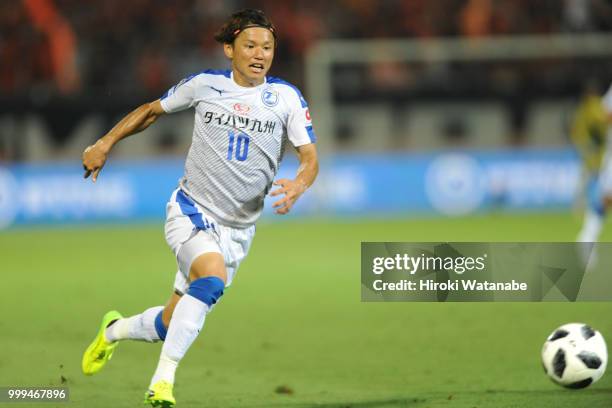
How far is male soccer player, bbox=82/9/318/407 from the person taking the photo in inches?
235

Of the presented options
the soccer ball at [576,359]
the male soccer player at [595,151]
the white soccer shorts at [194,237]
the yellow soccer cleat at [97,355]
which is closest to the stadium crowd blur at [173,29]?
the male soccer player at [595,151]

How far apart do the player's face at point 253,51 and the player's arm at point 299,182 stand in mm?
492

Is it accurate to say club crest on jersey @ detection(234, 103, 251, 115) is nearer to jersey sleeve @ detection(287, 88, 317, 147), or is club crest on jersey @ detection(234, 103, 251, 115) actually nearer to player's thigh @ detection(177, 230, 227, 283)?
jersey sleeve @ detection(287, 88, 317, 147)

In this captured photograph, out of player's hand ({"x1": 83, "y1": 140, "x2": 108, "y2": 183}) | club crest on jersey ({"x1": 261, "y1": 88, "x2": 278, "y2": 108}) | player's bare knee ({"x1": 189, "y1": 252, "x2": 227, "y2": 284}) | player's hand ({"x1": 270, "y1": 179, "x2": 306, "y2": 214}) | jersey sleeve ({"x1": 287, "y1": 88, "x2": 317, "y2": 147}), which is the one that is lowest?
player's bare knee ({"x1": 189, "y1": 252, "x2": 227, "y2": 284})

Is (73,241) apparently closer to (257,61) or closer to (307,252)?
(307,252)

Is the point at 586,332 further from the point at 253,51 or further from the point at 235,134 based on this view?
the point at 253,51

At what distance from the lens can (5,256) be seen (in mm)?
14922

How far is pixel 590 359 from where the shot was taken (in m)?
5.90

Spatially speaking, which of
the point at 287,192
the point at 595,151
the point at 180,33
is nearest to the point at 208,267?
the point at 287,192

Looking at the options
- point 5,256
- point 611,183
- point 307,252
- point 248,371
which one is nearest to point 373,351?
point 248,371

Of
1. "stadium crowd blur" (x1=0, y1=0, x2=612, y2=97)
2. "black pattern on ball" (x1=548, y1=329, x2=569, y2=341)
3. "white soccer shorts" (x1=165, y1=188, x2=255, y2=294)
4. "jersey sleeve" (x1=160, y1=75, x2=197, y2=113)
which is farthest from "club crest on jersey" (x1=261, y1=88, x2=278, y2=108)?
"stadium crowd blur" (x1=0, y1=0, x2=612, y2=97)

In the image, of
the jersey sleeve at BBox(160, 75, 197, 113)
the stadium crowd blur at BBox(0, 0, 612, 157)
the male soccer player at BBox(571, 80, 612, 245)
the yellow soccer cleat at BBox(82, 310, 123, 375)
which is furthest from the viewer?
the stadium crowd blur at BBox(0, 0, 612, 157)

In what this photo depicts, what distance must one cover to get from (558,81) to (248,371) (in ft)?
53.9

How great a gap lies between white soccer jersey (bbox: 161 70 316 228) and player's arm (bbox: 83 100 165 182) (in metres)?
0.09
